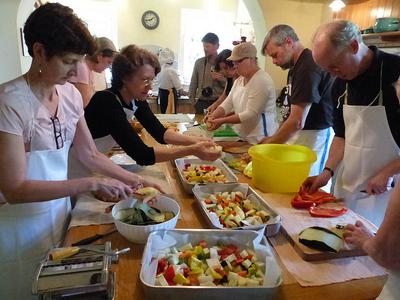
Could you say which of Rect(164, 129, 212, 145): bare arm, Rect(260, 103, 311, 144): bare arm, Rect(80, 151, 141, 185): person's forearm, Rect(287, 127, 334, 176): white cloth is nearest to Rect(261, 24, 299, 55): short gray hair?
Rect(260, 103, 311, 144): bare arm

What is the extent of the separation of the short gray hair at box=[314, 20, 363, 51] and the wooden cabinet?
199 cm

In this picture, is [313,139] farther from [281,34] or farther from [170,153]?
[170,153]

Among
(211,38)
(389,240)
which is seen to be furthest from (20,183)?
(211,38)

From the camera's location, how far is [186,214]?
122 cm

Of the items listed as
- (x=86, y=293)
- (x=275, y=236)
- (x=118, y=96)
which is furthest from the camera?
(x=118, y=96)

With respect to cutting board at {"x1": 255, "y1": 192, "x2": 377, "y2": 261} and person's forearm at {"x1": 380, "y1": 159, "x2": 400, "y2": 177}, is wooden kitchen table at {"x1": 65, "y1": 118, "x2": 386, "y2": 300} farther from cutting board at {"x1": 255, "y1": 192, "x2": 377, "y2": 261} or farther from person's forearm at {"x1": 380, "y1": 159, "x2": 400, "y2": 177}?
person's forearm at {"x1": 380, "y1": 159, "x2": 400, "y2": 177}

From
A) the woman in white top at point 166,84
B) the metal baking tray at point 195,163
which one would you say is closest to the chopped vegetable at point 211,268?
the metal baking tray at point 195,163

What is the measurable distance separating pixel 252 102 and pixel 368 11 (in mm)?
1972

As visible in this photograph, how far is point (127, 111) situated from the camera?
1577 millimetres

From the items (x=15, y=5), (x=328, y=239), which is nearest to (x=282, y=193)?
(x=328, y=239)

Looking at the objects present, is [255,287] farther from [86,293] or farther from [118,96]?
[118,96]

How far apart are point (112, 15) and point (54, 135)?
6.43 metres

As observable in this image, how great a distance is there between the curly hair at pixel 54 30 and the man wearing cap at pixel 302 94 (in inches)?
52.8

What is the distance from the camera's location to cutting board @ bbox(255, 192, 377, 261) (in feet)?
3.14
